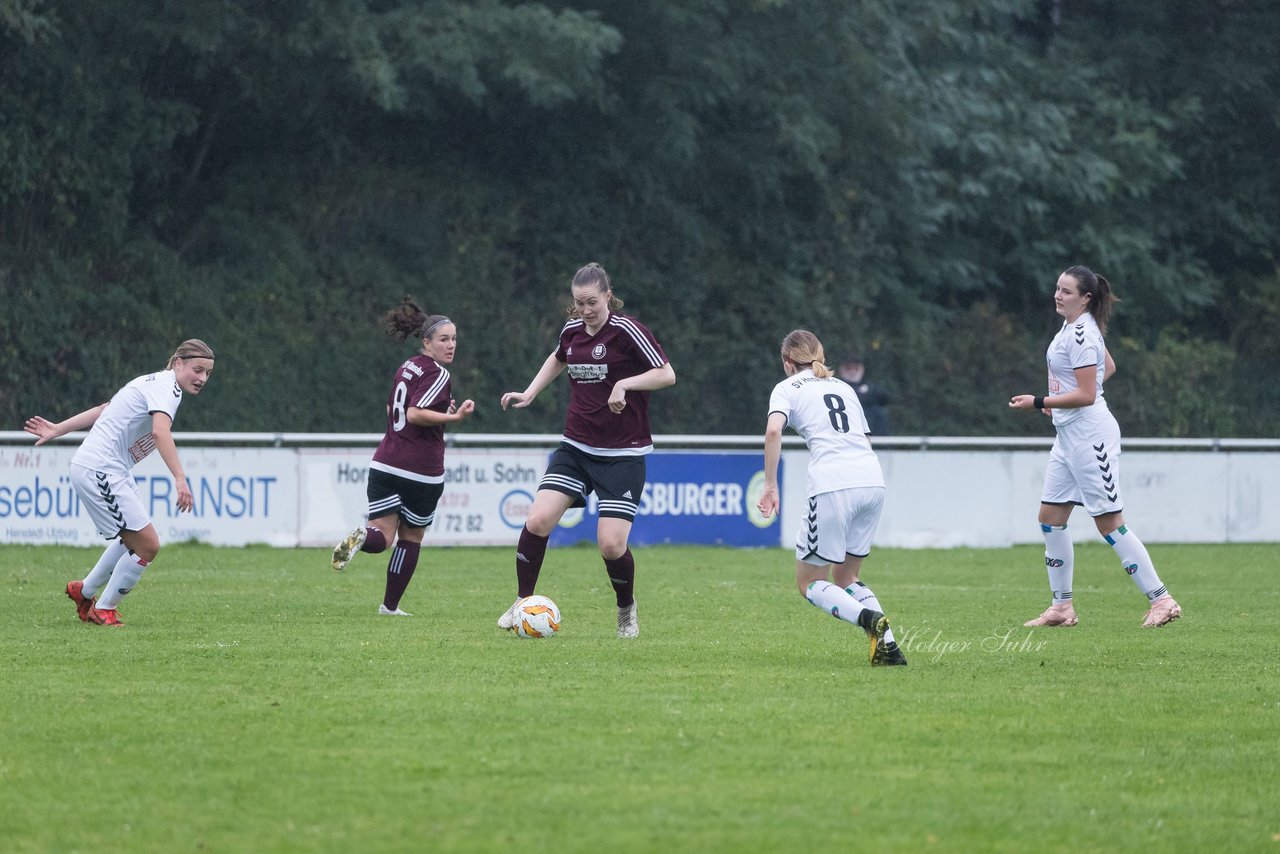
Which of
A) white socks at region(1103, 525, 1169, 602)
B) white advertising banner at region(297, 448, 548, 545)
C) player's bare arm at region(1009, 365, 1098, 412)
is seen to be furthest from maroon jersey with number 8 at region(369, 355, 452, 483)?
white advertising banner at region(297, 448, 548, 545)

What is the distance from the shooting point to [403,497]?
11266mm

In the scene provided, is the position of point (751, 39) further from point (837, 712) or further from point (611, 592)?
point (837, 712)

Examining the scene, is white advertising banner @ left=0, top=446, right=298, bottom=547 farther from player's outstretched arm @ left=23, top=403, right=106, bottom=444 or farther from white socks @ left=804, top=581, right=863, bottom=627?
white socks @ left=804, top=581, right=863, bottom=627

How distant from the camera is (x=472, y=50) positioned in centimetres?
2409

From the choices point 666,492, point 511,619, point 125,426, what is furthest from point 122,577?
point 666,492

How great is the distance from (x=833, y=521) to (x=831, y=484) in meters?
0.19

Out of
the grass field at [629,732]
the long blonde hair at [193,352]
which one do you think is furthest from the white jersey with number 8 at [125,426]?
the grass field at [629,732]

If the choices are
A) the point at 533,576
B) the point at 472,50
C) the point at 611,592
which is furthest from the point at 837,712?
the point at 472,50

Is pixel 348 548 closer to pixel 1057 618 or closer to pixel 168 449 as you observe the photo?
pixel 168 449

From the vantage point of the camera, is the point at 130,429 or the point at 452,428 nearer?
the point at 130,429

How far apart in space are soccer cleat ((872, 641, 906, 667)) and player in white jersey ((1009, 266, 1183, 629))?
268 cm

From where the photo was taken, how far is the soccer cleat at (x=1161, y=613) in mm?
10922

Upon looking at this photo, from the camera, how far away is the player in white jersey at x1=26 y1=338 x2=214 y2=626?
1031 cm

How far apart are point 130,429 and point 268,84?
1530cm
